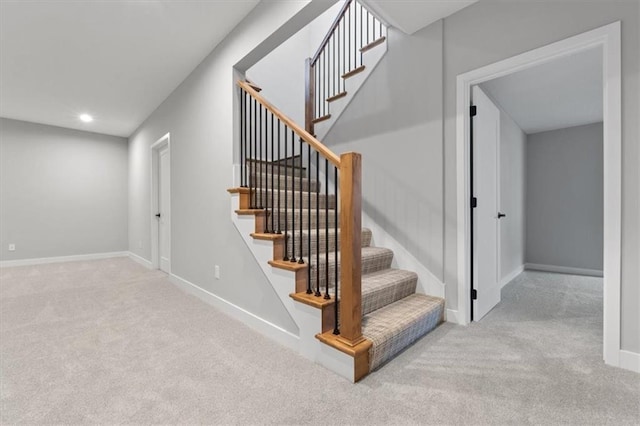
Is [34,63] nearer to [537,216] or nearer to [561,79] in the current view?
[561,79]

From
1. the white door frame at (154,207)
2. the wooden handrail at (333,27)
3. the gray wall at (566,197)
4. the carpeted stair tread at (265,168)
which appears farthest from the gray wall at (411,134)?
the gray wall at (566,197)

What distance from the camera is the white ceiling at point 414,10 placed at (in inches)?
80.3

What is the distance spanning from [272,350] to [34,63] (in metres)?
3.79

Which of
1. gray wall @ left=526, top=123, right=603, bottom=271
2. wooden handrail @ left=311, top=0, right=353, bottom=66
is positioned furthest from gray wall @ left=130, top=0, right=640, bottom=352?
gray wall @ left=526, top=123, right=603, bottom=271

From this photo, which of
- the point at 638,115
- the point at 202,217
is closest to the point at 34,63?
the point at 202,217

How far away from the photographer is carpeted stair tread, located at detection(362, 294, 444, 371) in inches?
64.4

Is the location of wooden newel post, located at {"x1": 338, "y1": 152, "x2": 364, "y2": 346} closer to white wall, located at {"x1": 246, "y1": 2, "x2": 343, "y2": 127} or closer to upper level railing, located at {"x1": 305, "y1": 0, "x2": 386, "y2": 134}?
upper level railing, located at {"x1": 305, "y1": 0, "x2": 386, "y2": 134}

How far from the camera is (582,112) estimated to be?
11.7ft

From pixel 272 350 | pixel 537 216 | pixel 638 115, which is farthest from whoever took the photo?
pixel 537 216

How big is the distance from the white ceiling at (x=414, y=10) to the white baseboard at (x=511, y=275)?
2820 millimetres

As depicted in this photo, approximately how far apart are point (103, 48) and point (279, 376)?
10.9 feet

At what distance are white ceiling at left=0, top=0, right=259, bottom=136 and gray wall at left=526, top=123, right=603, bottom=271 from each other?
14.6 feet

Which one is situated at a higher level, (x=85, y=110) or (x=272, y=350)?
(x=85, y=110)

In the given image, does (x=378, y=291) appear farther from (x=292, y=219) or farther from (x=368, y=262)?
(x=292, y=219)
